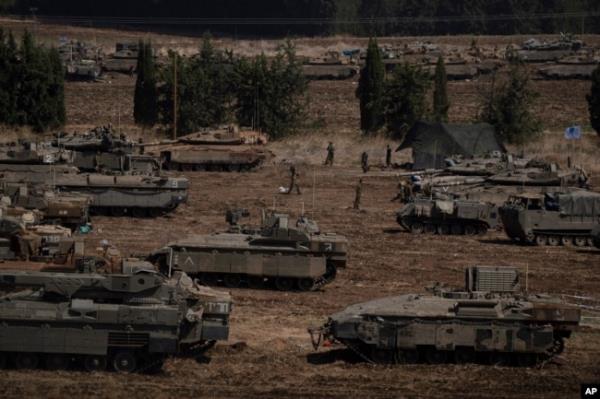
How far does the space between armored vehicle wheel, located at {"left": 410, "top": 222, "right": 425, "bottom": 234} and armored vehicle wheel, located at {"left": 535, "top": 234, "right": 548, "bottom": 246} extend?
11.1 ft

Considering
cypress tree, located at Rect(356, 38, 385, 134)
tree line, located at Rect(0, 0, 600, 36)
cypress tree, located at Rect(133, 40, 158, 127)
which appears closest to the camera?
cypress tree, located at Rect(356, 38, 385, 134)

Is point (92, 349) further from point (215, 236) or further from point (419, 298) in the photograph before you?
point (215, 236)

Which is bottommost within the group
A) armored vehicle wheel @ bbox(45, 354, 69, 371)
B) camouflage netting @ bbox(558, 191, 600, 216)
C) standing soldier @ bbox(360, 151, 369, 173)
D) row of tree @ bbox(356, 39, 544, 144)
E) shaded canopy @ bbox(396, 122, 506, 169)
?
armored vehicle wheel @ bbox(45, 354, 69, 371)

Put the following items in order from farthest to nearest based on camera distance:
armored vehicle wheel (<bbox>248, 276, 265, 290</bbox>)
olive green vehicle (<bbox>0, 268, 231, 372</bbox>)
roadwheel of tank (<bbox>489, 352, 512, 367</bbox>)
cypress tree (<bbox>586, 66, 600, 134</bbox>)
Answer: cypress tree (<bbox>586, 66, 600, 134</bbox>)
armored vehicle wheel (<bbox>248, 276, 265, 290</bbox>)
roadwheel of tank (<bbox>489, 352, 512, 367</bbox>)
olive green vehicle (<bbox>0, 268, 231, 372</bbox>)

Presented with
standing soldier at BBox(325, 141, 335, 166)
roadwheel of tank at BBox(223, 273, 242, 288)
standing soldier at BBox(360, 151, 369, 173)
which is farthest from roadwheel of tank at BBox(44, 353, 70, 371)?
standing soldier at BBox(325, 141, 335, 166)

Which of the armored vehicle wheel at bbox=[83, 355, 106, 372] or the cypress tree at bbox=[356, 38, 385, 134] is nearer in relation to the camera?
the armored vehicle wheel at bbox=[83, 355, 106, 372]

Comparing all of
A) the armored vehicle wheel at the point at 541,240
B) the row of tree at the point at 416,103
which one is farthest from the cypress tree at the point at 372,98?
the armored vehicle wheel at the point at 541,240

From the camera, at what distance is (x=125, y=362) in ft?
70.5

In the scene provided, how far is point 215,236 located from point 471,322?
353 inches

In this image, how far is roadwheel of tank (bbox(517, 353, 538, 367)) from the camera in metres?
22.6

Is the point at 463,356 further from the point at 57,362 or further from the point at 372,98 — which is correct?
the point at 372,98

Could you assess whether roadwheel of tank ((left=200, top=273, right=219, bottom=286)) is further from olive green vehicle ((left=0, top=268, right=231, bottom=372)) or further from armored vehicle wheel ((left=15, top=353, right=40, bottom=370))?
armored vehicle wheel ((left=15, top=353, right=40, bottom=370))

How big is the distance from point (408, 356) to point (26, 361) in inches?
229

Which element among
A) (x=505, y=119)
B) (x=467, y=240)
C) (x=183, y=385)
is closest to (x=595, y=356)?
(x=183, y=385)
